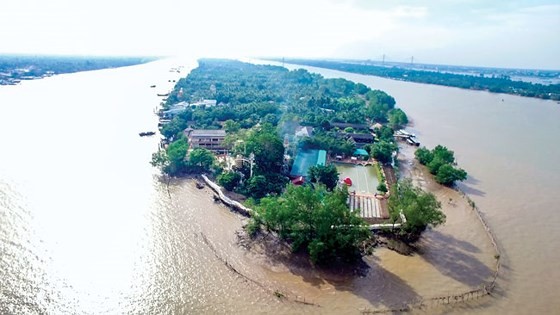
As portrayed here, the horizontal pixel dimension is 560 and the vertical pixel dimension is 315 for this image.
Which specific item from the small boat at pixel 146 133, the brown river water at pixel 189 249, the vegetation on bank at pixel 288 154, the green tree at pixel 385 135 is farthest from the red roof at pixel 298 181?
the small boat at pixel 146 133

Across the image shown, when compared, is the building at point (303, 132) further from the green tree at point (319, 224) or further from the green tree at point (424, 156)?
the green tree at point (319, 224)

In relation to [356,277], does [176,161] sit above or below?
above

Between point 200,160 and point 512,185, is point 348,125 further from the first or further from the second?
point 200,160

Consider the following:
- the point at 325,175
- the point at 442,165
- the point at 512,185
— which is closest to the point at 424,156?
the point at 442,165

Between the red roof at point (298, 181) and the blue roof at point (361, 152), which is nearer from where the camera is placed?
the red roof at point (298, 181)

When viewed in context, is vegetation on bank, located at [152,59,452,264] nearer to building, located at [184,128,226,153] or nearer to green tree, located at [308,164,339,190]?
green tree, located at [308,164,339,190]

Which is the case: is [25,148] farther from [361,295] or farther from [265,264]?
[361,295]
